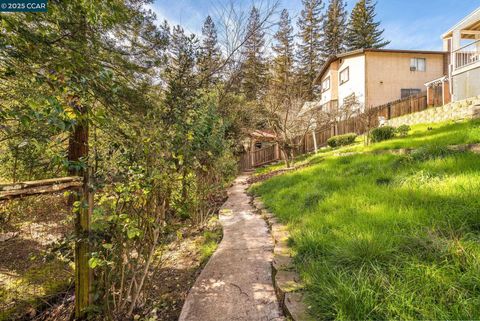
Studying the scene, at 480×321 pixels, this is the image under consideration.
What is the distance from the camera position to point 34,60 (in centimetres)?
184

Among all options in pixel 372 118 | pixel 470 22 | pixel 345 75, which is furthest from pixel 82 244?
pixel 345 75

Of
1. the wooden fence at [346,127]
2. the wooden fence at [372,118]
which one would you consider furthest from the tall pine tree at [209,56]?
the wooden fence at [372,118]

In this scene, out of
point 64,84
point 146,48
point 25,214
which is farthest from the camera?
point 146,48

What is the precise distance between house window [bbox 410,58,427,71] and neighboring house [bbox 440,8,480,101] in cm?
677

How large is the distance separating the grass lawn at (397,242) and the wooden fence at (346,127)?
612cm

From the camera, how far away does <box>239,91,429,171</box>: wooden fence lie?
1135cm

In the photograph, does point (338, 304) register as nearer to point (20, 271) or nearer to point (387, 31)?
point (20, 271)

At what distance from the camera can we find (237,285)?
2225 mm

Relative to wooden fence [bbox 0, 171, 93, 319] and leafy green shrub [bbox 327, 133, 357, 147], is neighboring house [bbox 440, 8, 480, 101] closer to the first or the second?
leafy green shrub [bbox 327, 133, 357, 147]

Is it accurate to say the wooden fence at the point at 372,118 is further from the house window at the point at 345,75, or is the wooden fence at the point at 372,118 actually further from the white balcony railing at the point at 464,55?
the house window at the point at 345,75

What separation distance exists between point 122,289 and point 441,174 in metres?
4.12

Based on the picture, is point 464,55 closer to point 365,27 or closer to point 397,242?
point 397,242

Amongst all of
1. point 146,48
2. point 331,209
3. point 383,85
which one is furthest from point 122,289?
point 383,85

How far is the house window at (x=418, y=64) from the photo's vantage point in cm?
1557
